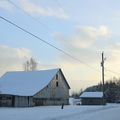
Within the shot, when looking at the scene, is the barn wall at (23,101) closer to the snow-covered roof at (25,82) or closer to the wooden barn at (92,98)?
the snow-covered roof at (25,82)

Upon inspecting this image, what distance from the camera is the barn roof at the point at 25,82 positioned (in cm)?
6938

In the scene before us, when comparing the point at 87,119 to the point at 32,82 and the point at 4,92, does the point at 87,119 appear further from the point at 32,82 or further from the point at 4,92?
the point at 32,82

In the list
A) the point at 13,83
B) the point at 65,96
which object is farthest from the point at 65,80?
the point at 13,83

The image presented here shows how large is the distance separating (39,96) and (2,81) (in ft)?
42.2

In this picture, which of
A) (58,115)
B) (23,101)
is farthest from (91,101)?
(58,115)

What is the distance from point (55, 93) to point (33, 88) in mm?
6811

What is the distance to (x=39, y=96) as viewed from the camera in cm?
6994

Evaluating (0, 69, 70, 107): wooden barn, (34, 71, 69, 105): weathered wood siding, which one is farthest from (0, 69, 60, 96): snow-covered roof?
(34, 71, 69, 105): weathered wood siding

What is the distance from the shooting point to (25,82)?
252ft

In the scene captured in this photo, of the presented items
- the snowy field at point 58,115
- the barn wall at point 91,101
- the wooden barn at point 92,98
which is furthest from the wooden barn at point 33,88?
the snowy field at point 58,115

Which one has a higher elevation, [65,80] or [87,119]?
[65,80]

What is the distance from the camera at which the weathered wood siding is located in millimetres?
71662

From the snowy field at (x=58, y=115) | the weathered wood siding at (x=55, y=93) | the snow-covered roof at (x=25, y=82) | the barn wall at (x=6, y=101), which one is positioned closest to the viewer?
the snowy field at (x=58, y=115)

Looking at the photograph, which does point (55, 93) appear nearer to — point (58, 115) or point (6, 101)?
point (6, 101)
